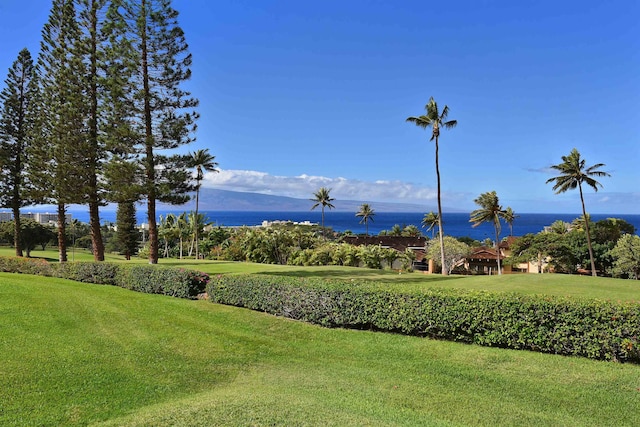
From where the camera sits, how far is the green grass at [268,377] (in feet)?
15.5

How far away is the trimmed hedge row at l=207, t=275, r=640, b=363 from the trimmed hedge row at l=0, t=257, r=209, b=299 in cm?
256

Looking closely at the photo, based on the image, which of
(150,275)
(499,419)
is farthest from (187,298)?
(499,419)

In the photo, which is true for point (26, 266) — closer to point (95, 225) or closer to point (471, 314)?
point (95, 225)

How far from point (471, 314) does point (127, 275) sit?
426 inches

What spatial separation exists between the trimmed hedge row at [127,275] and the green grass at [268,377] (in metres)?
→ 2.61

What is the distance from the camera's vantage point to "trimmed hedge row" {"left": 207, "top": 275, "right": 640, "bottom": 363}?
6.84 m

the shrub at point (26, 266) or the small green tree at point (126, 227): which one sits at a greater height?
the small green tree at point (126, 227)

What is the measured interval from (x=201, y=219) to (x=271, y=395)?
47.8m

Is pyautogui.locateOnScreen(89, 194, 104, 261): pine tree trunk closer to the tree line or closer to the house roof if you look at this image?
the tree line

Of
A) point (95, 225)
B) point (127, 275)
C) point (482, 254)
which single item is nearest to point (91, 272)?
point (127, 275)

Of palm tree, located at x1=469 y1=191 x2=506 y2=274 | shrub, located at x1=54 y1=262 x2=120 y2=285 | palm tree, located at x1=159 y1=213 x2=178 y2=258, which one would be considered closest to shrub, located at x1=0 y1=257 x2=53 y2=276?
shrub, located at x1=54 y1=262 x2=120 y2=285

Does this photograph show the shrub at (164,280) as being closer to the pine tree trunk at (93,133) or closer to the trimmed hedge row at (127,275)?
the trimmed hedge row at (127,275)

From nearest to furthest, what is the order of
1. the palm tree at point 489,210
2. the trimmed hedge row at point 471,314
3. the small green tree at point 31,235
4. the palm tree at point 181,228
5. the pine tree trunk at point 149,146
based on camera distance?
the trimmed hedge row at point 471,314 < the pine tree trunk at point 149,146 < the small green tree at point 31,235 < the palm tree at point 489,210 < the palm tree at point 181,228

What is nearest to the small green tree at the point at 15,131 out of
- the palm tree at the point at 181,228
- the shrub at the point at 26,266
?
the shrub at the point at 26,266
